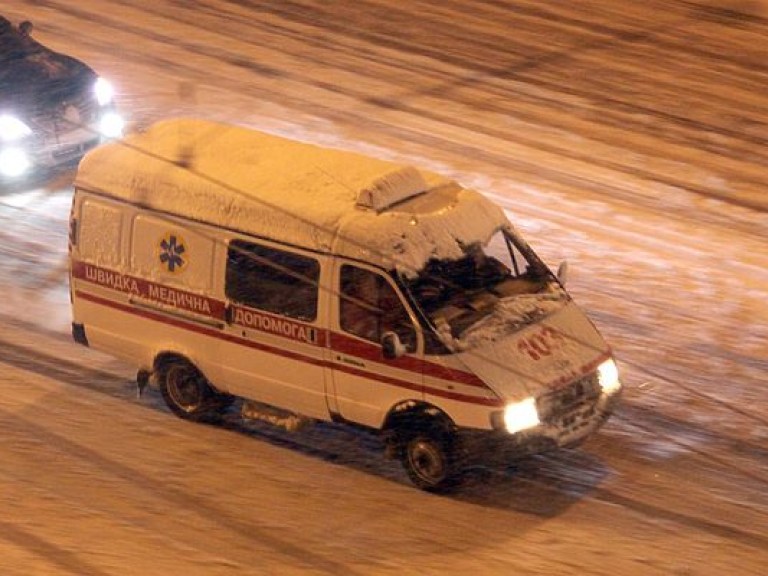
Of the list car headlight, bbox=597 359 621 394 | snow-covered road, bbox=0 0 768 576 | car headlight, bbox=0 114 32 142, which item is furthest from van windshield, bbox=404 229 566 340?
car headlight, bbox=0 114 32 142

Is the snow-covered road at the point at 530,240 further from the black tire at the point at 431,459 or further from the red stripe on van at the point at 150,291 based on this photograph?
the red stripe on van at the point at 150,291

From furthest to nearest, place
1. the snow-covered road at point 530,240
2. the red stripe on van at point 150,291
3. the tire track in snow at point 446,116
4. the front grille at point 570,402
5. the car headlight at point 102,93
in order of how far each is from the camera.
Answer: the car headlight at point 102,93 → the tire track in snow at point 446,116 → the red stripe on van at point 150,291 → the front grille at point 570,402 → the snow-covered road at point 530,240

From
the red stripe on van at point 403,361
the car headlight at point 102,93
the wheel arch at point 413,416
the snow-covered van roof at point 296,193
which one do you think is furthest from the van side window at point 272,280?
the car headlight at point 102,93

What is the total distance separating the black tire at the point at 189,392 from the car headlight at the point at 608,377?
285cm

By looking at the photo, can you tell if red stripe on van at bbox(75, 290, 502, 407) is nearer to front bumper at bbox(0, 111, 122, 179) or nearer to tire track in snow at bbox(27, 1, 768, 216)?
front bumper at bbox(0, 111, 122, 179)

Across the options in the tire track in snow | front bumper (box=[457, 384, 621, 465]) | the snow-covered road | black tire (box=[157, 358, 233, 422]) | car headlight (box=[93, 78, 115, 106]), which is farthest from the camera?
car headlight (box=[93, 78, 115, 106])

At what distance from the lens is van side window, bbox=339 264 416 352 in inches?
430

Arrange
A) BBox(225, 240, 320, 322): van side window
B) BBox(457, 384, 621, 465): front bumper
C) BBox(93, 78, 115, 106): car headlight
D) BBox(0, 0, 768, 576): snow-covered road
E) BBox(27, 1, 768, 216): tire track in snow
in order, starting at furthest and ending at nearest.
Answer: BBox(93, 78, 115, 106): car headlight < BBox(27, 1, 768, 216): tire track in snow < BBox(225, 240, 320, 322): van side window < BBox(457, 384, 621, 465): front bumper < BBox(0, 0, 768, 576): snow-covered road

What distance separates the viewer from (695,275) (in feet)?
50.7

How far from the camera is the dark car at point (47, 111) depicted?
17.5 meters

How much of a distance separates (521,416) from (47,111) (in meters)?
8.89

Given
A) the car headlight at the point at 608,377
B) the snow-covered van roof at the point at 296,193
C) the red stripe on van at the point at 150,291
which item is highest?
the snow-covered van roof at the point at 296,193

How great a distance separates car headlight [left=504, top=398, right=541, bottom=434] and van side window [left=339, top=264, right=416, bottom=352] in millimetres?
856

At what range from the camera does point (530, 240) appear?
1622 centimetres
